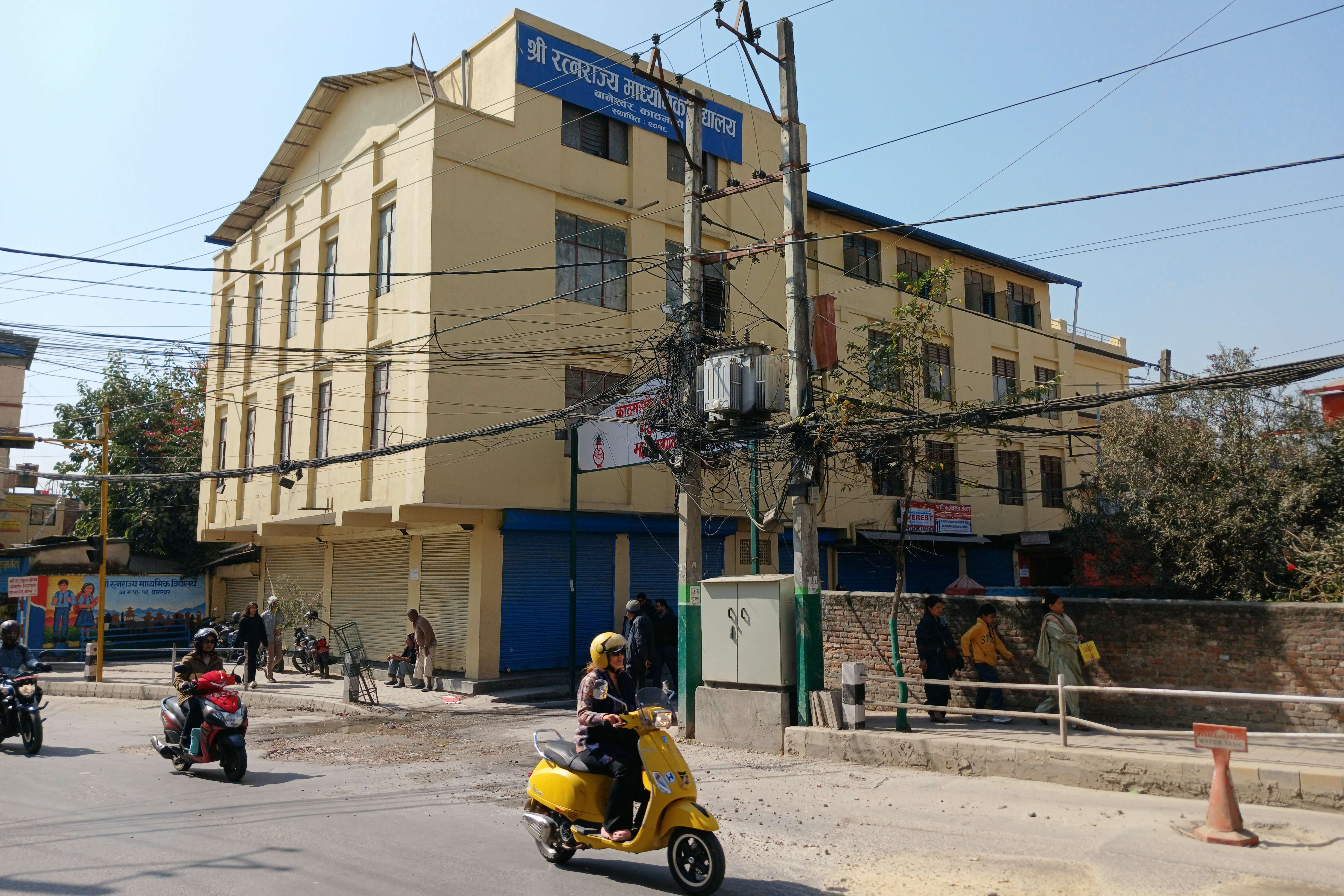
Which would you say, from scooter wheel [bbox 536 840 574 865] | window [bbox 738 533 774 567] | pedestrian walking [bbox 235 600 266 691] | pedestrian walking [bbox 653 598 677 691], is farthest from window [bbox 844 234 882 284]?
scooter wheel [bbox 536 840 574 865]

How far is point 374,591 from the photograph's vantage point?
72.9 ft

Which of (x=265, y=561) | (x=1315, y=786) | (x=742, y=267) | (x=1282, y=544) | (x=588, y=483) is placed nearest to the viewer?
(x=1315, y=786)

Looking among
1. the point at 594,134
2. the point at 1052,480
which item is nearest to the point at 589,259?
the point at 594,134

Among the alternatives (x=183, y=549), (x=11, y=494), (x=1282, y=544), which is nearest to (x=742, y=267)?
(x=1282, y=544)

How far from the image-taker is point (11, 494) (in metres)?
37.6

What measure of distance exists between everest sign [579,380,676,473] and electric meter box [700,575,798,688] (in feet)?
10.5

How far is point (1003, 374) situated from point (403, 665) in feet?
68.7

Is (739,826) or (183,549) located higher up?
(183,549)

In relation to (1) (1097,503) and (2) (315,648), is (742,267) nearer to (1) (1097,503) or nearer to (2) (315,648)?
(1) (1097,503)

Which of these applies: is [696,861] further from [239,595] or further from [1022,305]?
[1022,305]

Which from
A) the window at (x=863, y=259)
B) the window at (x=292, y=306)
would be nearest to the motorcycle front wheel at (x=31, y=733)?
the window at (x=292, y=306)

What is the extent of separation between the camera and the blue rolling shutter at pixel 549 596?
18812 millimetres

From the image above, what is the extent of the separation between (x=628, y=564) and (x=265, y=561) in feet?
42.9

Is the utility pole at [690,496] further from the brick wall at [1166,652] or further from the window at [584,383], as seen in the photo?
the window at [584,383]
